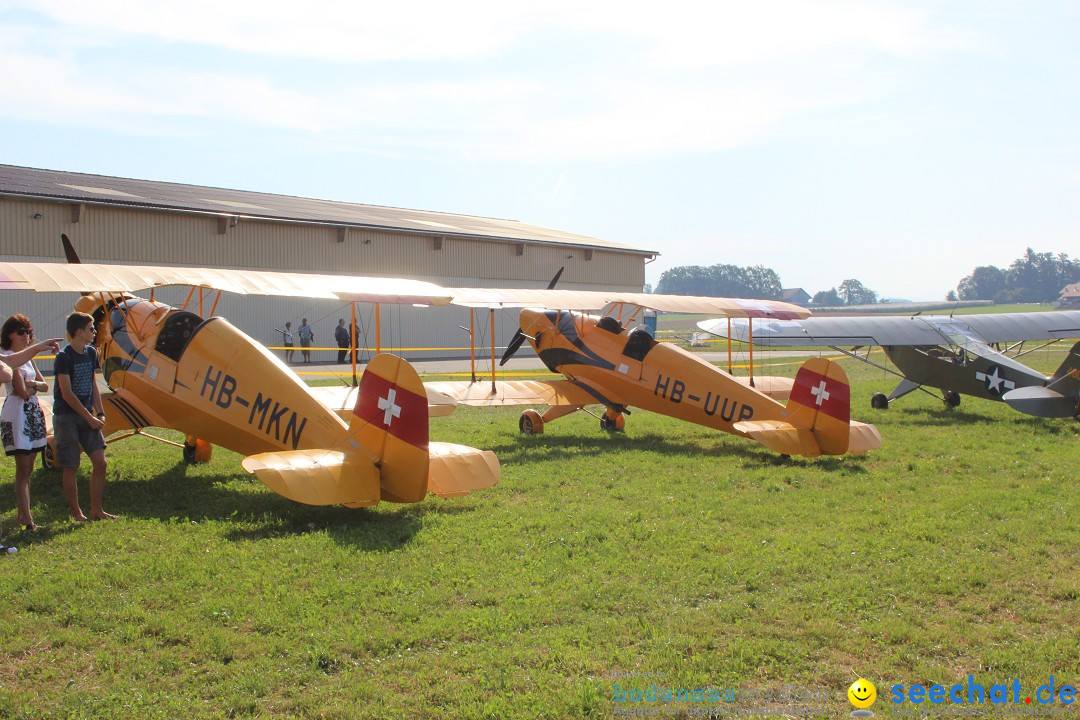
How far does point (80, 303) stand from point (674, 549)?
21.2ft

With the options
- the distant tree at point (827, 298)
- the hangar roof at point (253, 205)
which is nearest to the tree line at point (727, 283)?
the distant tree at point (827, 298)

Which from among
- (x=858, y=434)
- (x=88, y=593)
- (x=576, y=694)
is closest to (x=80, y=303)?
(x=88, y=593)

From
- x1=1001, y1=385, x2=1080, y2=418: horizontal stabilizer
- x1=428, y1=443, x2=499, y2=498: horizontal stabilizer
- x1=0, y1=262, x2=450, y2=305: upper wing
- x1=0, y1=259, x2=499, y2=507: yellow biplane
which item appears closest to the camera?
x1=0, y1=259, x2=499, y2=507: yellow biplane

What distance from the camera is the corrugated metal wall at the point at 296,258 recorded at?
22188 millimetres

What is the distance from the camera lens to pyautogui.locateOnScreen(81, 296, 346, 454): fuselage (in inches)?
281

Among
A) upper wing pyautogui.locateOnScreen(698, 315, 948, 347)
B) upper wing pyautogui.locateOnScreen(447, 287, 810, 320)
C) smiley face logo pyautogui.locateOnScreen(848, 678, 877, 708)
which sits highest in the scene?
upper wing pyautogui.locateOnScreen(447, 287, 810, 320)

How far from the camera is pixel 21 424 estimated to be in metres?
5.97

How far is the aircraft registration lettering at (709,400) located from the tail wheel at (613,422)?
1.04 metres

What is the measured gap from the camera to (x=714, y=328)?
1464 cm

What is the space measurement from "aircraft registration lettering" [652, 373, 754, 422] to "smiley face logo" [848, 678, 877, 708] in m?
6.59

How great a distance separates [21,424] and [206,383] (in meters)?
1.83

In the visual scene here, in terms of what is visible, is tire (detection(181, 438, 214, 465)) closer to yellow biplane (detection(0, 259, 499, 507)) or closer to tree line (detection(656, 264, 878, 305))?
yellow biplane (detection(0, 259, 499, 507))

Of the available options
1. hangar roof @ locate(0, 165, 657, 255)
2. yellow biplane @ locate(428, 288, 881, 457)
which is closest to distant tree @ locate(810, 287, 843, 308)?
hangar roof @ locate(0, 165, 657, 255)

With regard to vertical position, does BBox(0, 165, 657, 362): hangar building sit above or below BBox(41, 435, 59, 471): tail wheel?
above
